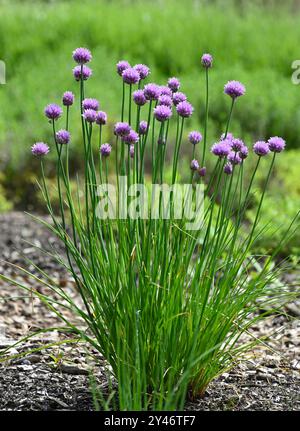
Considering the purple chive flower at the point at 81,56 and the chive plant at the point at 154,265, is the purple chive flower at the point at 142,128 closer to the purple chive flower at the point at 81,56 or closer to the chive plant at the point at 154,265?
the chive plant at the point at 154,265

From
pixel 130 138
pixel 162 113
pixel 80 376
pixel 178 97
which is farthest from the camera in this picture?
pixel 80 376

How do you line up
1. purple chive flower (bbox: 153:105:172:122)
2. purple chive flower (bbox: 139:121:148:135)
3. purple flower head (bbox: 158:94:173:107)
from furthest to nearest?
purple chive flower (bbox: 139:121:148:135), purple flower head (bbox: 158:94:173:107), purple chive flower (bbox: 153:105:172:122)

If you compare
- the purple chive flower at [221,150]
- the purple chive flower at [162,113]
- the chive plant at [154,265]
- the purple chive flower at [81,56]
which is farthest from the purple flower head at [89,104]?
the purple chive flower at [221,150]

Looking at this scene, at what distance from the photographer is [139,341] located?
2742 mm

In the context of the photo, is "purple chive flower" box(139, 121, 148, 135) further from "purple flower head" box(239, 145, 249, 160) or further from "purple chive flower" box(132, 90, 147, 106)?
"purple flower head" box(239, 145, 249, 160)

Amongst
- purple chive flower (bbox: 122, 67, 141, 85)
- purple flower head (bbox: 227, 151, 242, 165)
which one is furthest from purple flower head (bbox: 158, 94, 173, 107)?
purple flower head (bbox: 227, 151, 242, 165)

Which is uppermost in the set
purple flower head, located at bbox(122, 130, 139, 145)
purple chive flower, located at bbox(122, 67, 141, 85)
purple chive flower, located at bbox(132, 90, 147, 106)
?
purple chive flower, located at bbox(122, 67, 141, 85)

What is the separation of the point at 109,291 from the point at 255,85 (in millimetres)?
6356

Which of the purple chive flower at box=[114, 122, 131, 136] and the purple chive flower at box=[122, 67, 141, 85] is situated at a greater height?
the purple chive flower at box=[122, 67, 141, 85]

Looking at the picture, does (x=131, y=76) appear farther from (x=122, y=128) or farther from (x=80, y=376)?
(x=80, y=376)

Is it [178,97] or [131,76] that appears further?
[178,97]

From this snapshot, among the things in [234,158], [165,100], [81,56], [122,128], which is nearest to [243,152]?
[234,158]

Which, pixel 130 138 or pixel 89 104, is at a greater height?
pixel 89 104
